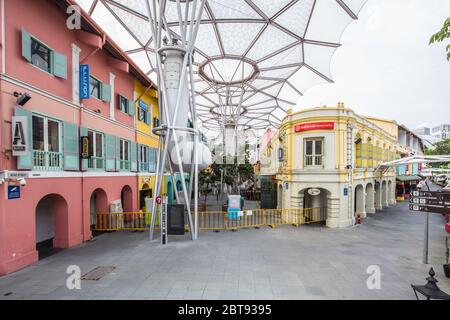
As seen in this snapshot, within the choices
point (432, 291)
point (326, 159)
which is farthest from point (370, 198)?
point (432, 291)

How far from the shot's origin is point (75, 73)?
1094 cm

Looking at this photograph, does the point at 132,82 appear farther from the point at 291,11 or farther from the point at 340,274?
the point at 340,274

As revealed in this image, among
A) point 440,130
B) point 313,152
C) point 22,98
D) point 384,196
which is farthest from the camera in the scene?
point 440,130

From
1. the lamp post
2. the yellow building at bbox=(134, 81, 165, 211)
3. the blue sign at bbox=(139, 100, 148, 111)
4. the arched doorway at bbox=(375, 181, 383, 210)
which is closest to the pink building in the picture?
the yellow building at bbox=(134, 81, 165, 211)

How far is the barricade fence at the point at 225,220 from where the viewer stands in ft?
44.0

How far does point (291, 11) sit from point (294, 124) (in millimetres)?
9166

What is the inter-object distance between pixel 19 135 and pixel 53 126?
7.75 ft

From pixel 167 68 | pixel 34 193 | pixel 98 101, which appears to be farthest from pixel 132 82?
pixel 34 193

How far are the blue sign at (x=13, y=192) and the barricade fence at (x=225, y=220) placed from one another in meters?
5.64

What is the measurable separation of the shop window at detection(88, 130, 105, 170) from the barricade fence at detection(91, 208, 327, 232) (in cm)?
308

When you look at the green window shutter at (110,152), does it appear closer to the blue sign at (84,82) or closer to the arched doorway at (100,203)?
the arched doorway at (100,203)

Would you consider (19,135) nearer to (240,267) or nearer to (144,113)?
(240,267)

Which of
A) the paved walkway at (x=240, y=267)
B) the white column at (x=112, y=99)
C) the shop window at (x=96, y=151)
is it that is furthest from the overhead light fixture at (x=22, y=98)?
the paved walkway at (x=240, y=267)

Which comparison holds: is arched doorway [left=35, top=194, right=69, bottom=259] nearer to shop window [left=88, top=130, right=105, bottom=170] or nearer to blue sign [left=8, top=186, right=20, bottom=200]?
blue sign [left=8, top=186, right=20, bottom=200]
